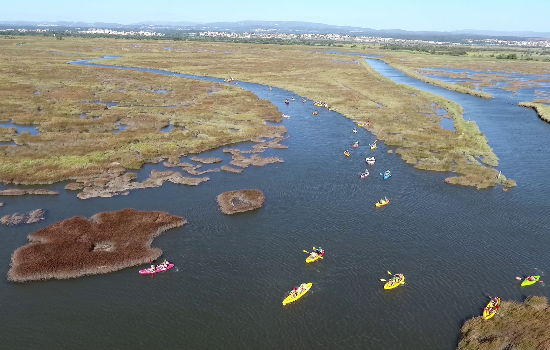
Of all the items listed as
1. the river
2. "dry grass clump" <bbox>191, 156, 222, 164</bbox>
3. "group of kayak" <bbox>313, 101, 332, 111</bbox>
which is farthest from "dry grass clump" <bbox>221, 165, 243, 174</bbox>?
"group of kayak" <bbox>313, 101, 332, 111</bbox>

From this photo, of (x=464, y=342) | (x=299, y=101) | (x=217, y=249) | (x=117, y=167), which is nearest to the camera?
(x=464, y=342)

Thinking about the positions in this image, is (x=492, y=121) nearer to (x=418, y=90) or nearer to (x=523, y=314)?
(x=418, y=90)

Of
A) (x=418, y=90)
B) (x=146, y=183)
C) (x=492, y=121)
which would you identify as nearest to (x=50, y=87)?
(x=146, y=183)

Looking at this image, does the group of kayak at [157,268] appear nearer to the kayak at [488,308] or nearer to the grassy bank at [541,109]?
the kayak at [488,308]

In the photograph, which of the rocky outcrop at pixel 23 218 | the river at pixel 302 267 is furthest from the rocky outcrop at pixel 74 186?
the rocky outcrop at pixel 23 218

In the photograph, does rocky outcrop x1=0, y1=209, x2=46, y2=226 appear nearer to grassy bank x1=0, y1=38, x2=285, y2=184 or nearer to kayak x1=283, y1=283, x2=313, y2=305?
grassy bank x1=0, y1=38, x2=285, y2=184
